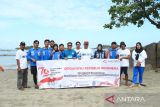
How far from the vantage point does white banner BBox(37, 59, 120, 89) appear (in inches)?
611

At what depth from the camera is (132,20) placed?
22.9 metres

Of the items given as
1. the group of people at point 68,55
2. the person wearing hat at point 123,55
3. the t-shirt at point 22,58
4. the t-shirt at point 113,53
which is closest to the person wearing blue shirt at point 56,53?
the group of people at point 68,55

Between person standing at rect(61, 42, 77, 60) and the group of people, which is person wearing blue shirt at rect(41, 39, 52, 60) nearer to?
the group of people

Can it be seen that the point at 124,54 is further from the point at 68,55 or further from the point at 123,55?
the point at 68,55

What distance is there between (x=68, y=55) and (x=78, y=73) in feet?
2.59

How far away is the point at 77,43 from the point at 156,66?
966cm

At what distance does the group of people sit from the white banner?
0.22 meters

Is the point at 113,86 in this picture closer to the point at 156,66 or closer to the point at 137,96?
the point at 137,96

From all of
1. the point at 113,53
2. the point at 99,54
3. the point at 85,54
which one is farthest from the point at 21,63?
the point at 113,53

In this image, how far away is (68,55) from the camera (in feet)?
50.9

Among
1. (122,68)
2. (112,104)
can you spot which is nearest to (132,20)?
(122,68)

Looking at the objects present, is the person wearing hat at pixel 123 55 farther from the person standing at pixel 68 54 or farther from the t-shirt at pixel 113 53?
the person standing at pixel 68 54

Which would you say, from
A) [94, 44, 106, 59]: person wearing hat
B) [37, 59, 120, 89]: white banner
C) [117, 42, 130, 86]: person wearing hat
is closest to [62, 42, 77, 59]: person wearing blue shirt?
[37, 59, 120, 89]: white banner

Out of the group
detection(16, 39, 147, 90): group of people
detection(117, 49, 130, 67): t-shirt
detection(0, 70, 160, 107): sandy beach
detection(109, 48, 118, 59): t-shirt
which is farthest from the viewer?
detection(109, 48, 118, 59): t-shirt
